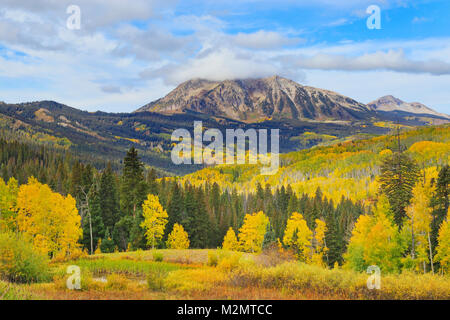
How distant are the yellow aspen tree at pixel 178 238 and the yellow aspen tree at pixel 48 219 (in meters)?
15.9

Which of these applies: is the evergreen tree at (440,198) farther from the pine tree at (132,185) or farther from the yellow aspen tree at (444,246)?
A: the pine tree at (132,185)

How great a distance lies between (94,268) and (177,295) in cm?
1086

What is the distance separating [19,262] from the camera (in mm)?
19031

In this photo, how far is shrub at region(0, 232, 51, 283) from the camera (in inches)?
738

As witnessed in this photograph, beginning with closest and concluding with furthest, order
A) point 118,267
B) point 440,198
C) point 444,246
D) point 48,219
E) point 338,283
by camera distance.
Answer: point 338,283, point 118,267, point 444,246, point 48,219, point 440,198

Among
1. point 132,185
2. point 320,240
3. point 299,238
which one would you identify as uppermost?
point 132,185

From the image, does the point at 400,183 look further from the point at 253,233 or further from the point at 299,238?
the point at 253,233

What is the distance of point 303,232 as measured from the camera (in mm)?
66688

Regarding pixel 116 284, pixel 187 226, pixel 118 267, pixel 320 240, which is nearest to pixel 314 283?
pixel 116 284

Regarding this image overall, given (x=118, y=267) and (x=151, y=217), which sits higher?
(x=118, y=267)

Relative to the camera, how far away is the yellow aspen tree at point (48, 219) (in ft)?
140

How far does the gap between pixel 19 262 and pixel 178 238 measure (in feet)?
128

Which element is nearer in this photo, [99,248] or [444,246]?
[444,246]

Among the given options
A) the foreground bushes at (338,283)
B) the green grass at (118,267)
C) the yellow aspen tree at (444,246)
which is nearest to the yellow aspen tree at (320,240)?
the yellow aspen tree at (444,246)
